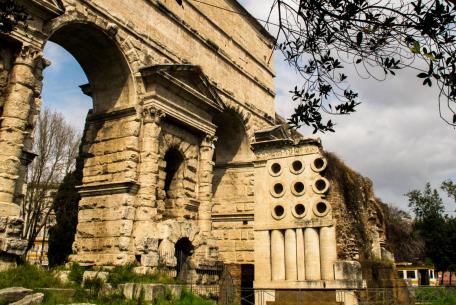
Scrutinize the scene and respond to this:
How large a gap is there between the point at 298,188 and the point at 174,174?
365cm

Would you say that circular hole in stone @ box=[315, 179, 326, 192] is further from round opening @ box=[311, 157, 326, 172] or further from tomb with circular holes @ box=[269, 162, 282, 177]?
tomb with circular holes @ box=[269, 162, 282, 177]

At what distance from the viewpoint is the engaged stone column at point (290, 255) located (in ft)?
39.6

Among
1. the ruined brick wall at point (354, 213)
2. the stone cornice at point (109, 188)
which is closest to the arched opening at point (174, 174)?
the stone cornice at point (109, 188)

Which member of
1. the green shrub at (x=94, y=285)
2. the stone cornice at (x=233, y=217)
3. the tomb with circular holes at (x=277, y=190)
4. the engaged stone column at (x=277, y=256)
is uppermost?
the tomb with circular holes at (x=277, y=190)

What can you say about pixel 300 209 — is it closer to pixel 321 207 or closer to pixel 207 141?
pixel 321 207

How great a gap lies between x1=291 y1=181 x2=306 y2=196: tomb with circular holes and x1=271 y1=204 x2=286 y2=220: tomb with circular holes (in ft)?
1.87

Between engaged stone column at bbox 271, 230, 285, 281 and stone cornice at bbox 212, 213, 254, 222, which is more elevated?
stone cornice at bbox 212, 213, 254, 222

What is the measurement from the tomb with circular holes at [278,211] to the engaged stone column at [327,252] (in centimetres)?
127

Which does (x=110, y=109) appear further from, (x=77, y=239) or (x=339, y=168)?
(x=339, y=168)

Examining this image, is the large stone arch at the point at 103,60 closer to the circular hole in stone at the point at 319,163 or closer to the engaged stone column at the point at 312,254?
the circular hole in stone at the point at 319,163

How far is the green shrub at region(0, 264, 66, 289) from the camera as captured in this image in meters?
7.59

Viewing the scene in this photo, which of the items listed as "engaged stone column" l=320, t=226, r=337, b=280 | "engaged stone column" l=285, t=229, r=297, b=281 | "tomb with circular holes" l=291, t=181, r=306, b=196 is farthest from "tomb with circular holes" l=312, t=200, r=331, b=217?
"engaged stone column" l=285, t=229, r=297, b=281

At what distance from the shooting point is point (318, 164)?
12.8 m

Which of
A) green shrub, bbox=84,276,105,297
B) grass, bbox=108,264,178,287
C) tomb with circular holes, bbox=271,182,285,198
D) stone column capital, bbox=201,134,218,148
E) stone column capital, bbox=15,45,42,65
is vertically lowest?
green shrub, bbox=84,276,105,297
